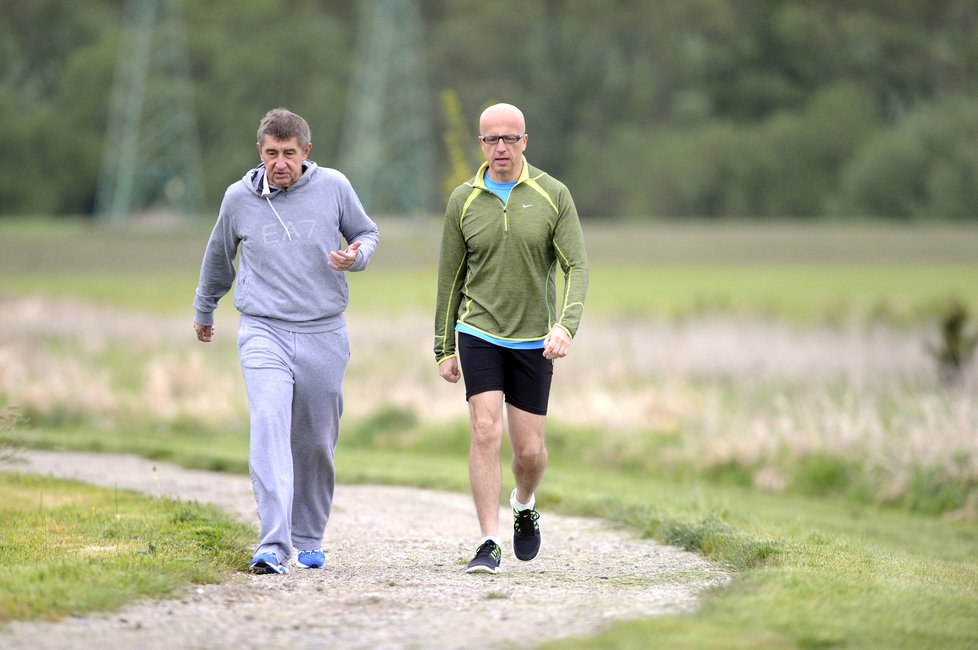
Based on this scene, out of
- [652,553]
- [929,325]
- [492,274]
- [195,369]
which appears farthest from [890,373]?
[492,274]

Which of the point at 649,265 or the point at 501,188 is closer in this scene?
the point at 501,188

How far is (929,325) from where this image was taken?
22.7 m

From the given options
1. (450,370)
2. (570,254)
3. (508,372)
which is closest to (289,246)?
(450,370)

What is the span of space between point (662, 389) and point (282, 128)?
12085mm

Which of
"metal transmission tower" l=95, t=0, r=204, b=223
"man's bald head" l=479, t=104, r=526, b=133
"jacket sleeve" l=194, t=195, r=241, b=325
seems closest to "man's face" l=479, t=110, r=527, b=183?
"man's bald head" l=479, t=104, r=526, b=133

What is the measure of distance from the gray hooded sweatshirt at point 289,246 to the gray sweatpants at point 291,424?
11 cm

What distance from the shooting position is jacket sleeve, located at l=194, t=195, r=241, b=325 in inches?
291

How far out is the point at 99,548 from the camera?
24.2 feet

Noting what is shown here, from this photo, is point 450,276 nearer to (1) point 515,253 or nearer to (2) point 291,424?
(1) point 515,253

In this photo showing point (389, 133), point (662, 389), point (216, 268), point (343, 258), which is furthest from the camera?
point (389, 133)

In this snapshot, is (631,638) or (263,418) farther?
(263,418)

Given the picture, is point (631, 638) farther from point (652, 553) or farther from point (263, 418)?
point (652, 553)

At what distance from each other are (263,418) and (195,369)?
12.3 meters

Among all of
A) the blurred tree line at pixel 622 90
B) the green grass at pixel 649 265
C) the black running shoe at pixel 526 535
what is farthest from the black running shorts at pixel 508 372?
the blurred tree line at pixel 622 90
